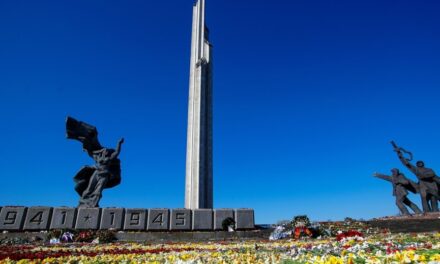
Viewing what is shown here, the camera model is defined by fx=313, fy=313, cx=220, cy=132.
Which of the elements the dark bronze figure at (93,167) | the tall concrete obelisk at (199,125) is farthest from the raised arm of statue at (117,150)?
the tall concrete obelisk at (199,125)

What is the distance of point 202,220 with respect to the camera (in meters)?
16.0

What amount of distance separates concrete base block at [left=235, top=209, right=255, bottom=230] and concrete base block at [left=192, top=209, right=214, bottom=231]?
132 cm

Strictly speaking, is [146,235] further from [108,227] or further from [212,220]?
[212,220]

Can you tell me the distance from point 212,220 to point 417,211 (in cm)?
1670

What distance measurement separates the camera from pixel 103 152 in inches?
731

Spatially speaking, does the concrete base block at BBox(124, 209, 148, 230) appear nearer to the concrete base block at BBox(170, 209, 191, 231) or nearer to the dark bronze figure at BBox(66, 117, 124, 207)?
the concrete base block at BBox(170, 209, 191, 231)

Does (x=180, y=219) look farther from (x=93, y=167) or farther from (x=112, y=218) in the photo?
(x=93, y=167)

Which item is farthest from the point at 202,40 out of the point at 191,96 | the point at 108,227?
the point at 108,227

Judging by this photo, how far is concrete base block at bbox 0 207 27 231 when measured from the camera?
539 inches

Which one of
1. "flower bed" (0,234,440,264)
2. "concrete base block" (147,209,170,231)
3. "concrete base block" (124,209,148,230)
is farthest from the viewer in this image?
"concrete base block" (147,209,170,231)

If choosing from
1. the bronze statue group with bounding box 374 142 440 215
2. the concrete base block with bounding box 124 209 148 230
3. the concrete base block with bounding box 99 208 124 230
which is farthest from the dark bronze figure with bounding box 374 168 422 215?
the concrete base block with bounding box 99 208 124 230

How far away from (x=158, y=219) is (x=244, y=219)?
442cm

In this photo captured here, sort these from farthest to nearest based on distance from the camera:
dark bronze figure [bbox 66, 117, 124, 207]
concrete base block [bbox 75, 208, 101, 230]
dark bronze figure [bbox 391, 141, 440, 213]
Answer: dark bronze figure [bbox 391, 141, 440, 213]
dark bronze figure [bbox 66, 117, 124, 207]
concrete base block [bbox 75, 208, 101, 230]

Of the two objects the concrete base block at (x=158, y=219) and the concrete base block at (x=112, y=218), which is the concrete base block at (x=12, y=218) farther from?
the concrete base block at (x=158, y=219)
